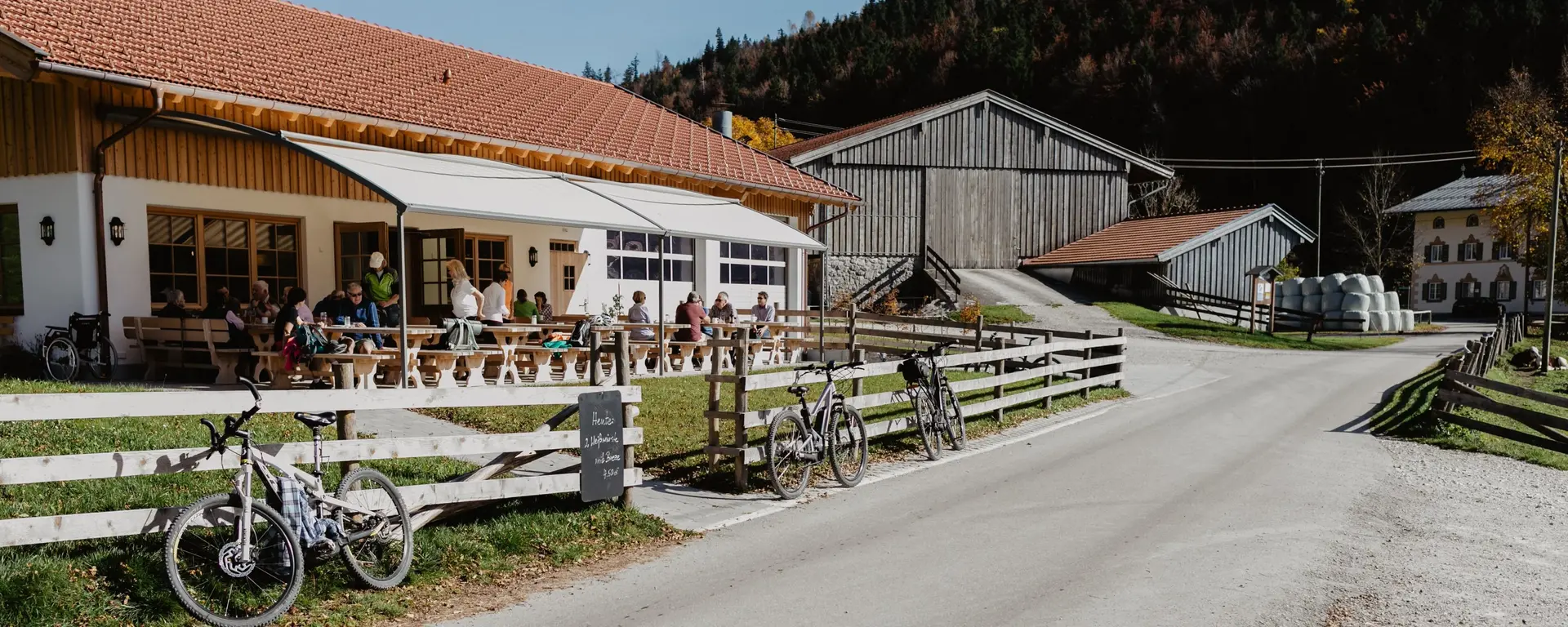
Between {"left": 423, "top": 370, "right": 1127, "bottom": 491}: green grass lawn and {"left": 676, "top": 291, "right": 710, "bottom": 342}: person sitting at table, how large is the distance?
3.16 feet

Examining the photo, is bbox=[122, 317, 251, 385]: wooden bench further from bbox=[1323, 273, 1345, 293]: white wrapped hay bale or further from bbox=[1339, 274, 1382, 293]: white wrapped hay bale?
bbox=[1323, 273, 1345, 293]: white wrapped hay bale

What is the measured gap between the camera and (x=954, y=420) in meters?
10.5

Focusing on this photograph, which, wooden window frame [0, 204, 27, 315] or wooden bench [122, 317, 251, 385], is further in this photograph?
wooden window frame [0, 204, 27, 315]

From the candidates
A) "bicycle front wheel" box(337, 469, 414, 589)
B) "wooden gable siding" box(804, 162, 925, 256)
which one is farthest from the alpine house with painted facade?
"wooden gable siding" box(804, 162, 925, 256)

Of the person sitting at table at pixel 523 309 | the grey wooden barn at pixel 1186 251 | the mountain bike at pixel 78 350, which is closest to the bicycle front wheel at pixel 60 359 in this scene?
the mountain bike at pixel 78 350

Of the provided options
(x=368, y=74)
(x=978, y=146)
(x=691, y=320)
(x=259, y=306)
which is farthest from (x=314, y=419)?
(x=978, y=146)

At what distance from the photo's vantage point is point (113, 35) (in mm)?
11969

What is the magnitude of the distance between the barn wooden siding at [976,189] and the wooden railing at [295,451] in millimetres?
27292

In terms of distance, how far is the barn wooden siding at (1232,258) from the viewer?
111 ft

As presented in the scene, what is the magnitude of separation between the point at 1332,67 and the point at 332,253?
62.1 meters

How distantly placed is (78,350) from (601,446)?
7.88 m

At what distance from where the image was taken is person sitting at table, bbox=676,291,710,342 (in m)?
14.9

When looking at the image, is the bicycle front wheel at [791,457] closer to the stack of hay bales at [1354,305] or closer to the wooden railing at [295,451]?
the wooden railing at [295,451]

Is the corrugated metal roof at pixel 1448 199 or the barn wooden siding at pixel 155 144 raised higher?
the corrugated metal roof at pixel 1448 199
